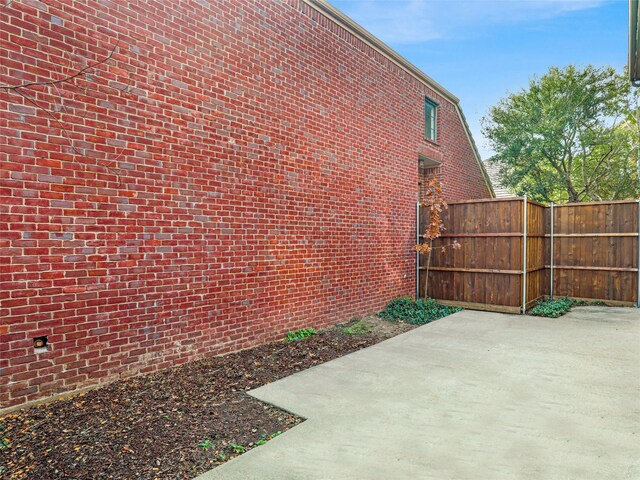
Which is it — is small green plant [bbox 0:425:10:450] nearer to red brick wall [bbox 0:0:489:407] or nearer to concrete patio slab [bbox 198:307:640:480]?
red brick wall [bbox 0:0:489:407]

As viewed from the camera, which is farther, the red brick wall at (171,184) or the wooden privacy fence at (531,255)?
the wooden privacy fence at (531,255)

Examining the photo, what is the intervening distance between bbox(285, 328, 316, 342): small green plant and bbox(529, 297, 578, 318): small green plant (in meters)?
4.59

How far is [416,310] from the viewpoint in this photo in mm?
7680

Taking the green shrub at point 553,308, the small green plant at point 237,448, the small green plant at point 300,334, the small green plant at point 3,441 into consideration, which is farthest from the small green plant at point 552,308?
the small green plant at point 3,441

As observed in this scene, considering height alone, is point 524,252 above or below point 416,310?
above

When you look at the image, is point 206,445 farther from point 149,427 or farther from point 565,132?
point 565,132

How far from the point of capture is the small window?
987 cm

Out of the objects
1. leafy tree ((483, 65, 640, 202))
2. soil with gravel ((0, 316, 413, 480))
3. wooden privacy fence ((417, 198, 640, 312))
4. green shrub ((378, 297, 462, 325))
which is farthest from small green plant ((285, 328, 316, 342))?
leafy tree ((483, 65, 640, 202))

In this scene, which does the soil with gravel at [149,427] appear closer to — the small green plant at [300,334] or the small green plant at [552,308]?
the small green plant at [300,334]

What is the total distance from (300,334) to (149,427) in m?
3.08

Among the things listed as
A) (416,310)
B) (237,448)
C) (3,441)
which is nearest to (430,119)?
(416,310)

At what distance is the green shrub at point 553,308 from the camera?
24.2ft

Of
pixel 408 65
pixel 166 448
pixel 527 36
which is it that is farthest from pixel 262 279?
pixel 527 36

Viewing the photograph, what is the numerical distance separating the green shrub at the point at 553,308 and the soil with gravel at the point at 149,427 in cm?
559
